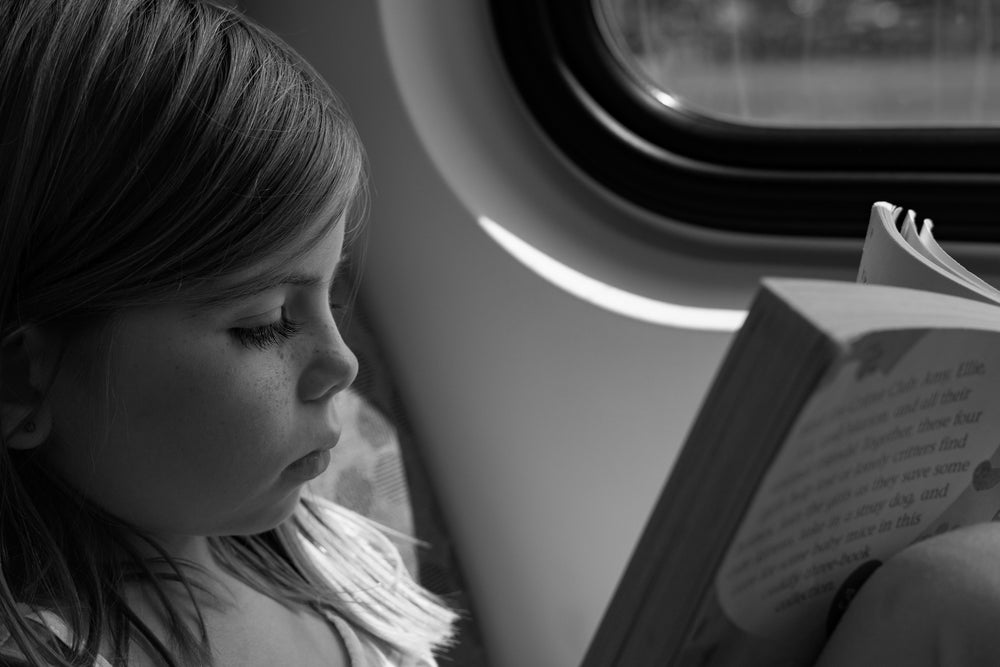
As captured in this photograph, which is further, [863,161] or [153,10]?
[863,161]

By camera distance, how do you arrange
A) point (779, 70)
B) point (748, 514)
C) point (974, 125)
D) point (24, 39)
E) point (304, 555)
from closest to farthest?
point (748, 514) → point (24, 39) → point (304, 555) → point (974, 125) → point (779, 70)

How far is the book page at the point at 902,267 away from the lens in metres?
0.52

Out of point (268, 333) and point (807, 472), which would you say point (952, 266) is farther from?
point (268, 333)

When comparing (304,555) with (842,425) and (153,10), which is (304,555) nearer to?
(153,10)

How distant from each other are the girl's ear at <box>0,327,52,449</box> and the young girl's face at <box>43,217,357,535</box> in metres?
0.01

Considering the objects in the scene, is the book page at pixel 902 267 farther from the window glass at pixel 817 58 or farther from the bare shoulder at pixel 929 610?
the window glass at pixel 817 58

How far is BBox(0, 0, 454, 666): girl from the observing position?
0.59m

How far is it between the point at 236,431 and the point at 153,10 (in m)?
0.26

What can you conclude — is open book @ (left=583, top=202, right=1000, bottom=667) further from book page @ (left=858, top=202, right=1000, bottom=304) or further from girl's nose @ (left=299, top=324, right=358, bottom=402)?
girl's nose @ (left=299, top=324, right=358, bottom=402)

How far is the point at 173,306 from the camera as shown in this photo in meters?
0.63

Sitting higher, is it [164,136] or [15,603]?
[164,136]

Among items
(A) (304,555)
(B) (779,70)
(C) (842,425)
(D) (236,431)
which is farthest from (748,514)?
(B) (779,70)

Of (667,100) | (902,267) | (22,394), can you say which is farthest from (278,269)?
(667,100)

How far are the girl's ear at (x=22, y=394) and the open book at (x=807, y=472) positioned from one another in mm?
395
